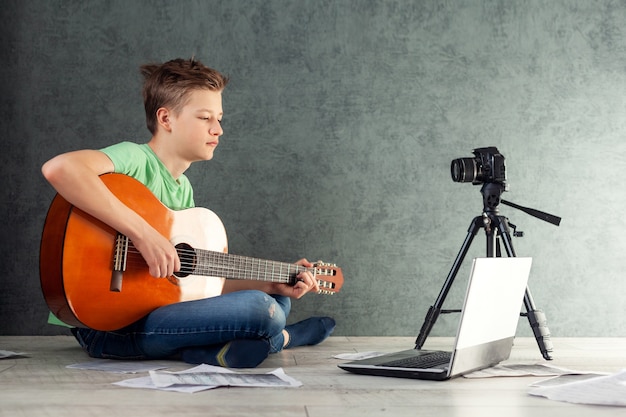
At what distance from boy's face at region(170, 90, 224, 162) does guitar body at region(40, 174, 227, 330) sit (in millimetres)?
254

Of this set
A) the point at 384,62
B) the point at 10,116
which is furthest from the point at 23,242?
the point at 384,62

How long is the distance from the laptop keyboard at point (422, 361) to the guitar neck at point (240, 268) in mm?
575

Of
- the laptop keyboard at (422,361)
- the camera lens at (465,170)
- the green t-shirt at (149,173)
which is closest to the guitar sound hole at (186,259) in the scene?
the green t-shirt at (149,173)

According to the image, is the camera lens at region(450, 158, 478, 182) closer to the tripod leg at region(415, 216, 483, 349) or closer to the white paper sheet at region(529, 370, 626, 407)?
the tripod leg at region(415, 216, 483, 349)

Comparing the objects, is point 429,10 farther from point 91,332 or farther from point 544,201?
point 91,332

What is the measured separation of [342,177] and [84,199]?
1390mm

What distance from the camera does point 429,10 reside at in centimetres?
321

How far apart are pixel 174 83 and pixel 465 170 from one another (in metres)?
1.03

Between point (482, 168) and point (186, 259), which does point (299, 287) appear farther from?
point (482, 168)

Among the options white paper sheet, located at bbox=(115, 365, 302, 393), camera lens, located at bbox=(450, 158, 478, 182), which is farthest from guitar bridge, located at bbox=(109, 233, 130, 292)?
camera lens, located at bbox=(450, 158, 478, 182)

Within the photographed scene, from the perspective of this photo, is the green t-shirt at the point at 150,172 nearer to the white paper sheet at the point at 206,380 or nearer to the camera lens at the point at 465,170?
the white paper sheet at the point at 206,380

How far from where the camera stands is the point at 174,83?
8.07 feet

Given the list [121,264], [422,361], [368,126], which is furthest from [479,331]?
[368,126]

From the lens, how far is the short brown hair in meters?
2.46
